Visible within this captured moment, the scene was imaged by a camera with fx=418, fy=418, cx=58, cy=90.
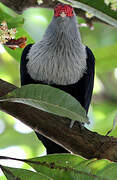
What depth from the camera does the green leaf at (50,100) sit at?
1838 millimetres

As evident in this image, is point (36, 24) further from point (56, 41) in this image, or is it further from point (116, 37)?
point (116, 37)

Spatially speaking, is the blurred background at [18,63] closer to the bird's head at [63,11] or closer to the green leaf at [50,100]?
the bird's head at [63,11]

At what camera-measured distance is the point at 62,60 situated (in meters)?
2.98

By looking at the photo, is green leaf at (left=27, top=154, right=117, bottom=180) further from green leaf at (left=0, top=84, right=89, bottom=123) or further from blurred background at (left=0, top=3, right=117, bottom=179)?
blurred background at (left=0, top=3, right=117, bottom=179)

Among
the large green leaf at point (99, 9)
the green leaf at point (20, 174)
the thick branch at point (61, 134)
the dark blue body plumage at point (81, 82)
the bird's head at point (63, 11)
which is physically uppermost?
the bird's head at point (63, 11)

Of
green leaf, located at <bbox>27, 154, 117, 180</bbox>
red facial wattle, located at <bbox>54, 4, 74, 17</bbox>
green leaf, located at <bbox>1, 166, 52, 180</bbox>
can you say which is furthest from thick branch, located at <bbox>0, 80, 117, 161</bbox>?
red facial wattle, located at <bbox>54, 4, 74, 17</bbox>

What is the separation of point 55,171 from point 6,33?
698 mm

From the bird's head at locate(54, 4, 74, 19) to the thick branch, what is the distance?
99cm

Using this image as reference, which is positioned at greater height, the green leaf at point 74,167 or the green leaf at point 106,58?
the green leaf at point 106,58

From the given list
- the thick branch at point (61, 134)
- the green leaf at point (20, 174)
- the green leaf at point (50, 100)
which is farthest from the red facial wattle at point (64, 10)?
the green leaf at point (20, 174)

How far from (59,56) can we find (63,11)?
319mm

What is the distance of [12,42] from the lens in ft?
7.03

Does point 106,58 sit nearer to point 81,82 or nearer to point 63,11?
point 81,82

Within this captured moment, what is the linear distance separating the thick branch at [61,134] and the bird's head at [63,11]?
992mm
